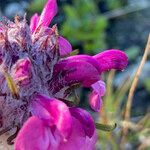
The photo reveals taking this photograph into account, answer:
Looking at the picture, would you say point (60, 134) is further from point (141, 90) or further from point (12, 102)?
point (141, 90)

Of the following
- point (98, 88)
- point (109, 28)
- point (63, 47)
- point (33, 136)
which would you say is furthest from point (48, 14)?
point (109, 28)

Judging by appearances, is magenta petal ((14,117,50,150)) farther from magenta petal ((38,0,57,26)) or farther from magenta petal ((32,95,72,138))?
magenta petal ((38,0,57,26))

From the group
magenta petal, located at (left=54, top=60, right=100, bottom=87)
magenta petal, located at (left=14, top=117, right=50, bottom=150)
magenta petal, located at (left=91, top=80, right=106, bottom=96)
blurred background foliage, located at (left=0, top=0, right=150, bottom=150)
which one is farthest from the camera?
blurred background foliage, located at (left=0, top=0, right=150, bottom=150)

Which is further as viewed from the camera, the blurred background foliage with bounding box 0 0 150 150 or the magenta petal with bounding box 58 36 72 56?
the blurred background foliage with bounding box 0 0 150 150

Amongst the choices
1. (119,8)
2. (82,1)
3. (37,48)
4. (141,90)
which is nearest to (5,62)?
(37,48)

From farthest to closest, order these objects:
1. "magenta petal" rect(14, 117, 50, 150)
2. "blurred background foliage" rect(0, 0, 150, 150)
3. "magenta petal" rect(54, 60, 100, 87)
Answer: "blurred background foliage" rect(0, 0, 150, 150), "magenta petal" rect(54, 60, 100, 87), "magenta petal" rect(14, 117, 50, 150)

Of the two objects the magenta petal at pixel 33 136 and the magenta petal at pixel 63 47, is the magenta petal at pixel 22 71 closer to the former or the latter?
the magenta petal at pixel 33 136

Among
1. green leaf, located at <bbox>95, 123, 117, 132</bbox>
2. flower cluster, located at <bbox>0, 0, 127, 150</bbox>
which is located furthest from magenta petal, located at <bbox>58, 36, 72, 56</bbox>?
green leaf, located at <bbox>95, 123, 117, 132</bbox>

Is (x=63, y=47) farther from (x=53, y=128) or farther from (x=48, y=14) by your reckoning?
(x=53, y=128)
